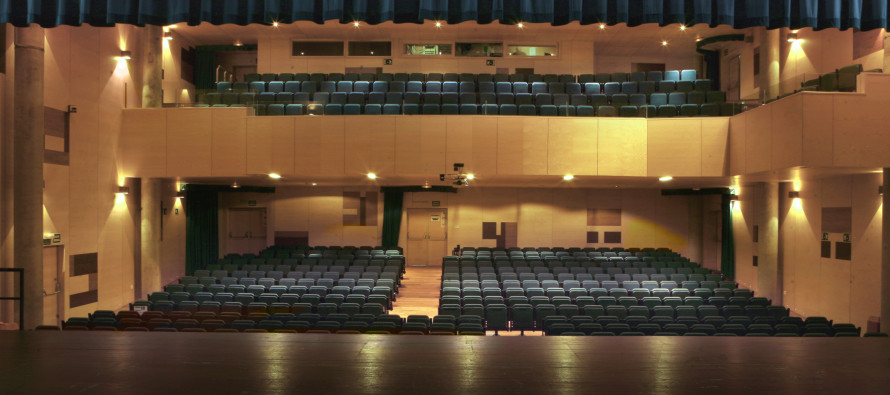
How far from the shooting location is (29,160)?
34.2 feet

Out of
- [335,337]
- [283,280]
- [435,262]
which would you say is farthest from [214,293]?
[435,262]

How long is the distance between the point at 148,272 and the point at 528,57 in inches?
567

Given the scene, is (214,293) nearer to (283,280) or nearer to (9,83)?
(283,280)

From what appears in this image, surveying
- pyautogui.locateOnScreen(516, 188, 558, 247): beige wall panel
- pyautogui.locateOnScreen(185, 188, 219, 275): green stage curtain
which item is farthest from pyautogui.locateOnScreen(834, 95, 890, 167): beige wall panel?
pyautogui.locateOnScreen(185, 188, 219, 275): green stage curtain

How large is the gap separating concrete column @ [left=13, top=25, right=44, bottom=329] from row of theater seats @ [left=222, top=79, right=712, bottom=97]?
7.67 meters

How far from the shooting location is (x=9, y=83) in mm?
10617

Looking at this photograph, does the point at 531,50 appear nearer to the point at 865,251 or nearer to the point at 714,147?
the point at 714,147

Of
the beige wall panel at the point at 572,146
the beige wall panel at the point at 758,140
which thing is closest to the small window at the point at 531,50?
the beige wall panel at the point at 572,146

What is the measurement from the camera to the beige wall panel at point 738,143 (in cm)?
1347

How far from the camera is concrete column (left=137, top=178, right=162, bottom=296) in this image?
15570 mm

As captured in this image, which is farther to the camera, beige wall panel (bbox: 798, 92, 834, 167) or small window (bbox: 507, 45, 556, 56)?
small window (bbox: 507, 45, 556, 56)

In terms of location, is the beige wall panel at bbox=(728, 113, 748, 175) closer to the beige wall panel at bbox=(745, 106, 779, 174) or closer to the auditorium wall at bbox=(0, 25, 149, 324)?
the beige wall panel at bbox=(745, 106, 779, 174)

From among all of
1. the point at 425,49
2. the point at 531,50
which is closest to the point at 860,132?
the point at 531,50

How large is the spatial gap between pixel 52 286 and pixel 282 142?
578 centimetres
